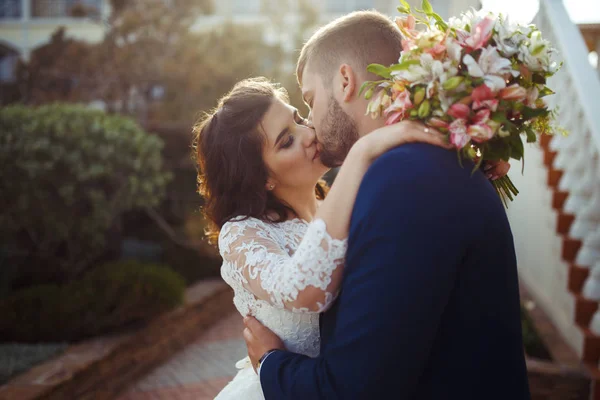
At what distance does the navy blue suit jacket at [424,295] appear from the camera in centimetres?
145

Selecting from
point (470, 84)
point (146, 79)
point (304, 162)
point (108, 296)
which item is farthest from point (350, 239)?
point (146, 79)

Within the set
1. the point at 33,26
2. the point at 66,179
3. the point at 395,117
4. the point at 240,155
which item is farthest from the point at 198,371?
the point at 33,26

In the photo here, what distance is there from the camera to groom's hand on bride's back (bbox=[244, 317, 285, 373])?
2082 millimetres

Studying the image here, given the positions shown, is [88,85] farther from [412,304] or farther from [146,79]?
[412,304]

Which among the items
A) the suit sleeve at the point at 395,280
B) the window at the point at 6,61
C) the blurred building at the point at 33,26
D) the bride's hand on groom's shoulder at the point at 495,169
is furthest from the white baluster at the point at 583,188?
the window at the point at 6,61

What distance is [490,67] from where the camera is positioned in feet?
5.35

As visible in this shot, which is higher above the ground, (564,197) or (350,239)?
(350,239)

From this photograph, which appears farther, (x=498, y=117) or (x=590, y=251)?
(x=590, y=251)

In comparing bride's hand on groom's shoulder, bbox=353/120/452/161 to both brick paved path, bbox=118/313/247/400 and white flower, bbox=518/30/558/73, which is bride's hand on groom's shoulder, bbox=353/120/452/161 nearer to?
white flower, bbox=518/30/558/73

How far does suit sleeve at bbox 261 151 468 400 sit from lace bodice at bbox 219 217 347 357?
0.17m

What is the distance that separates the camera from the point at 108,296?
5.50m

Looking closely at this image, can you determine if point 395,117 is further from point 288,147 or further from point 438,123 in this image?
point 288,147

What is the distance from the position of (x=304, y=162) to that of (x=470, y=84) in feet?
3.46

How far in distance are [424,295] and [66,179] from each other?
5462 millimetres
